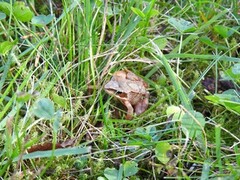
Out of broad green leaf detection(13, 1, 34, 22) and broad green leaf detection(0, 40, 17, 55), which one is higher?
broad green leaf detection(13, 1, 34, 22)

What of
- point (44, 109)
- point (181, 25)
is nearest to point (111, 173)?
point (44, 109)

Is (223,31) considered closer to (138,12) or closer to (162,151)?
(138,12)

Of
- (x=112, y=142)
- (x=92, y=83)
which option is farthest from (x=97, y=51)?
(x=112, y=142)

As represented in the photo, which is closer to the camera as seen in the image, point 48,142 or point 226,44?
point 48,142

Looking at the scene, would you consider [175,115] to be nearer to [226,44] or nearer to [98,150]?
[98,150]

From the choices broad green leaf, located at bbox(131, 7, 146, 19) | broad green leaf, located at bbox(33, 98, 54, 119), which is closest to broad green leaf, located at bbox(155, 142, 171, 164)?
broad green leaf, located at bbox(33, 98, 54, 119)

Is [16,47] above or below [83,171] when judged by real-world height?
above

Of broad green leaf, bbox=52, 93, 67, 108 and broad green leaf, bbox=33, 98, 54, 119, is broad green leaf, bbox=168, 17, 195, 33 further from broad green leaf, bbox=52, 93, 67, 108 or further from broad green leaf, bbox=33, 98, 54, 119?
broad green leaf, bbox=33, 98, 54, 119
